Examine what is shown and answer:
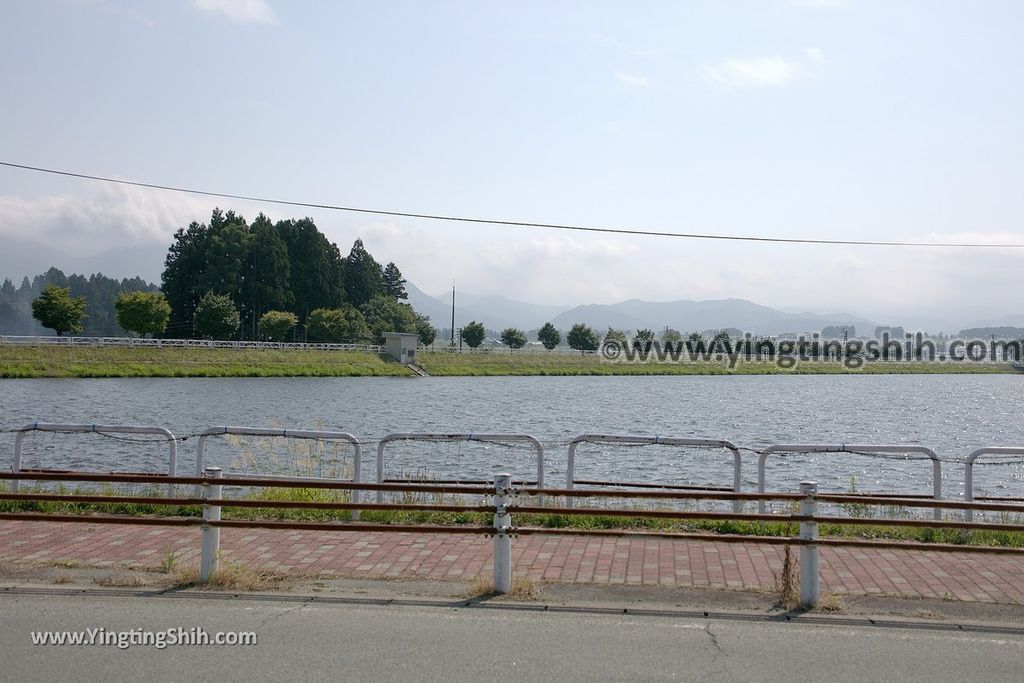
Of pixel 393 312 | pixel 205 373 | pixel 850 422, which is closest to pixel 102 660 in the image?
Answer: pixel 850 422

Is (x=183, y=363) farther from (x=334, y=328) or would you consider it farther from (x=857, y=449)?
(x=857, y=449)

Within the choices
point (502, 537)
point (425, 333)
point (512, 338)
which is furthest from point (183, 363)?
point (502, 537)

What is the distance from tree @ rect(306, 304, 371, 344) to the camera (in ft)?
322

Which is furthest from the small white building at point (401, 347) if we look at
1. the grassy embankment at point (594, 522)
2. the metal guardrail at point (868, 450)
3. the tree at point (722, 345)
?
the metal guardrail at point (868, 450)

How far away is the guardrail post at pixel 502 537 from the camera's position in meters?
7.68

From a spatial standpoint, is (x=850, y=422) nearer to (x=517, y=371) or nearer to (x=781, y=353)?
(x=517, y=371)

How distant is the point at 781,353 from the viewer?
118125 millimetres

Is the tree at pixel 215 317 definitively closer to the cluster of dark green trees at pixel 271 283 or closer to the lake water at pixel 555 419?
the cluster of dark green trees at pixel 271 283

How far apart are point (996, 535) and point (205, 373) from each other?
64315 mm

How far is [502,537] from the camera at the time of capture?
7.69m

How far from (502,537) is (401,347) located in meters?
81.4

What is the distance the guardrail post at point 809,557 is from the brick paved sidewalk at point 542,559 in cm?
67

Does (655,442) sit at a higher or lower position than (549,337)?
lower

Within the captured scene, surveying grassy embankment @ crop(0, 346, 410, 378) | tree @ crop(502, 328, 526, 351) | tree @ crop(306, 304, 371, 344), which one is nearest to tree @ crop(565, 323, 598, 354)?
tree @ crop(502, 328, 526, 351)
